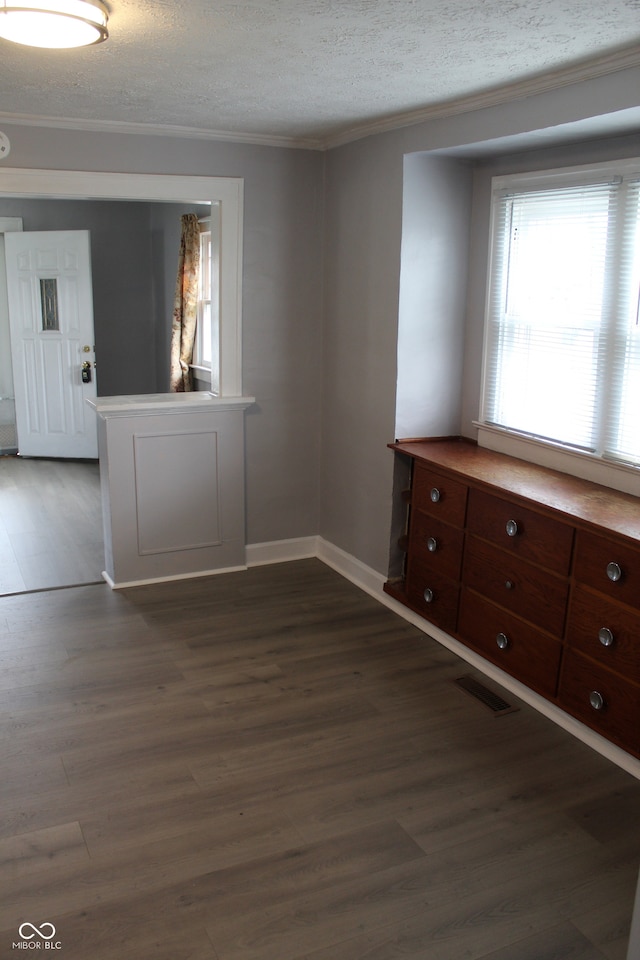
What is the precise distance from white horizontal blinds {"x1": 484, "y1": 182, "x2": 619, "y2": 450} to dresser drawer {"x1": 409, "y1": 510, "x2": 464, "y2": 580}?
607mm

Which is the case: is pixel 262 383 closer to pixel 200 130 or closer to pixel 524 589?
pixel 200 130

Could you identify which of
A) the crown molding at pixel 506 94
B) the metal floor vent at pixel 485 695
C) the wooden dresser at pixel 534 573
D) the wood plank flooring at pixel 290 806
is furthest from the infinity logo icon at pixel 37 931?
the crown molding at pixel 506 94

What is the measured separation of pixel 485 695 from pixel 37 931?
76.9 inches

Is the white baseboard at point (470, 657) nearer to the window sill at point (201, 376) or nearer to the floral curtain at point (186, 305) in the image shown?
the window sill at point (201, 376)

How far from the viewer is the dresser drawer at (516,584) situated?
3197 millimetres

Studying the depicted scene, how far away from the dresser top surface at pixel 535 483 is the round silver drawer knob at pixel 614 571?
13 centimetres

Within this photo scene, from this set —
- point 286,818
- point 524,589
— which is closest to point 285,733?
point 286,818

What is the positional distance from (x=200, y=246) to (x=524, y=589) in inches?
151

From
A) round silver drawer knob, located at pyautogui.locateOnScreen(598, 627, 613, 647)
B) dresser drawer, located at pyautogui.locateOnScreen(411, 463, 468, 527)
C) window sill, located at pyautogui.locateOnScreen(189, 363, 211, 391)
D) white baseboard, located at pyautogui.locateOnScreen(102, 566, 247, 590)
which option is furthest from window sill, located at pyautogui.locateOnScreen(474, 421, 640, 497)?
window sill, located at pyautogui.locateOnScreen(189, 363, 211, 391)

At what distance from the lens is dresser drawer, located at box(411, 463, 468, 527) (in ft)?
12.2

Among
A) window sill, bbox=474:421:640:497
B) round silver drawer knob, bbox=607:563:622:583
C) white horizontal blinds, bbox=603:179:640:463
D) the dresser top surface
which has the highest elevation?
white horizontal blinds, bbox=603:179:640:463

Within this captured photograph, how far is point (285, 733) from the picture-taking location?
316 cm

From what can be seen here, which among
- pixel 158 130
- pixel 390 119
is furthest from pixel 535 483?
pixel 158 130

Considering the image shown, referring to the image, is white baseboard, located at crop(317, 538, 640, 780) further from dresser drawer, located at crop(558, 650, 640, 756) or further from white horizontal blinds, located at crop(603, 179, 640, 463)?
white horizontal blinds, located at crop(603, 179, 640, 463)
